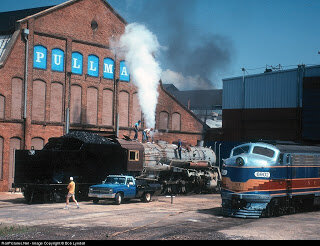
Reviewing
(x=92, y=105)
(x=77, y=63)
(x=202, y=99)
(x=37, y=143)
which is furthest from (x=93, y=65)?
(x=202, y=99)

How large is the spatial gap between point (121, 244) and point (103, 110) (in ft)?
92.4

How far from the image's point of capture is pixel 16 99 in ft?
118

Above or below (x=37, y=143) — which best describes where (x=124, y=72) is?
above

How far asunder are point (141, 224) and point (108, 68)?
25007 mm

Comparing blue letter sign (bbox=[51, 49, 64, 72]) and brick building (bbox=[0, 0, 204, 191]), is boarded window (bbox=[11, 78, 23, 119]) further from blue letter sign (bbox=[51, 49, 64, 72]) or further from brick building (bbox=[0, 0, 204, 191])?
blue letter sign (bbox=[51, 49, 64, 72])

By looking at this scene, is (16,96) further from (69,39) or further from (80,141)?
(80,141)

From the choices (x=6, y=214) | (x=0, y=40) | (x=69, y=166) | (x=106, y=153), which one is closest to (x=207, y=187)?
(x=106, y=153)

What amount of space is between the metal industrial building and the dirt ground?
54.6ft

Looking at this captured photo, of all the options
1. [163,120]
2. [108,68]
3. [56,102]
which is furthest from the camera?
[163,120]

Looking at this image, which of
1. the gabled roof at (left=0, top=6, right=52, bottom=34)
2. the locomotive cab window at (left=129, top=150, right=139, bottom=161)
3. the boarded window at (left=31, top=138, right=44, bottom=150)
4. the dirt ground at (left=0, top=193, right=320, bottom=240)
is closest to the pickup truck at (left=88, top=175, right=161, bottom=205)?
the dirt ground at (left=0, top=193, right=320, bottom=240)

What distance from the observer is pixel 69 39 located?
39.2 m

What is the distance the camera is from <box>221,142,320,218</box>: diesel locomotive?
871 inches

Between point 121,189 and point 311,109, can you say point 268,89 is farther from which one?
point 121,189

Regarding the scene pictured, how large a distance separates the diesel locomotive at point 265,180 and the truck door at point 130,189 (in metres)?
6.70
